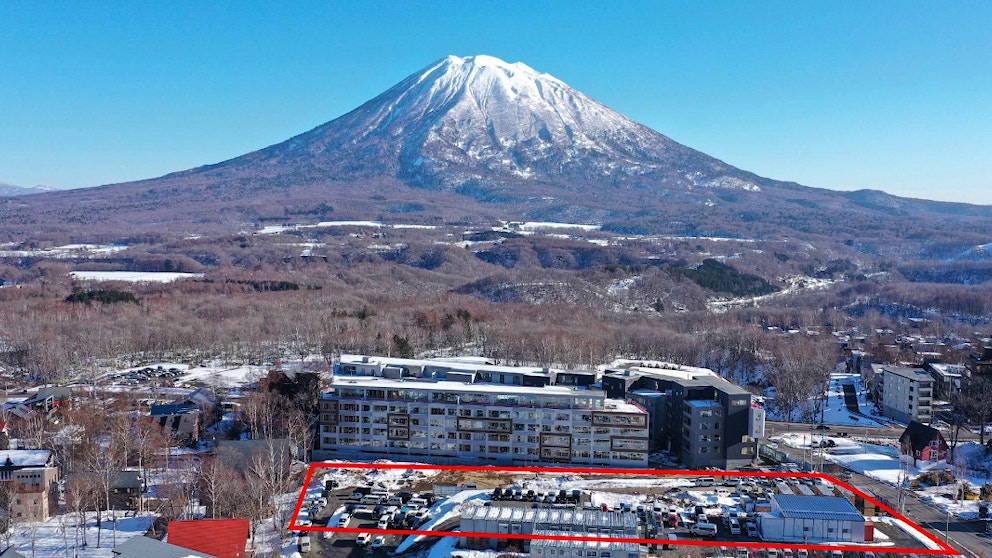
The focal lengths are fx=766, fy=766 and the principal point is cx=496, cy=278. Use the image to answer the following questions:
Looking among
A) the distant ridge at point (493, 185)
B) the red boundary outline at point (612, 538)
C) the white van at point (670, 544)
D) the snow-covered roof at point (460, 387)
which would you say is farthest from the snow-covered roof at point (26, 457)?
the distant ridge at point (493, 185)

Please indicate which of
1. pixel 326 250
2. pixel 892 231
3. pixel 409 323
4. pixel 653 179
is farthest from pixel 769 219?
pixel 409 323

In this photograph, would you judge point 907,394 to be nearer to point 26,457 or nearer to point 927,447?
point 927,447

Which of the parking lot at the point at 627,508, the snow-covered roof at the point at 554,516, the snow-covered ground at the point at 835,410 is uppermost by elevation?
the snow-covered roof at the point at 554,516

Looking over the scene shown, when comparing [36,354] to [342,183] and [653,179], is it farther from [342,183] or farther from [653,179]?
[653,179]

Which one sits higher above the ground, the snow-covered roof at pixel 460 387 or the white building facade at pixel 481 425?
the snow-covered roof at pixel 460 387

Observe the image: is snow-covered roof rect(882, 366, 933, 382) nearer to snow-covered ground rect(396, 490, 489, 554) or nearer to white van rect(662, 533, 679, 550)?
white van rect(662, 533, 679, 550)

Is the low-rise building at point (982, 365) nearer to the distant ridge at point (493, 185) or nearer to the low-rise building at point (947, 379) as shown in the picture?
the low-rise building at point (947, 379)

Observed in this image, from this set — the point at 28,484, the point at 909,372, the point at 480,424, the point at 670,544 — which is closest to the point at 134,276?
the point at 28,484
